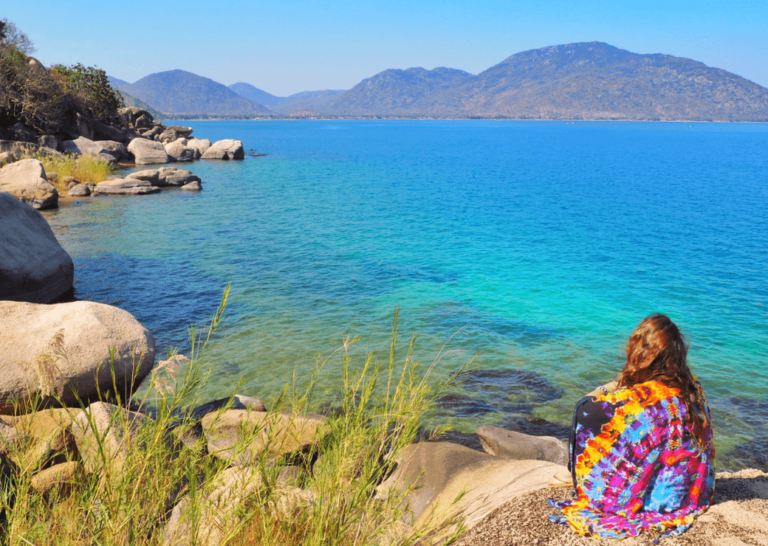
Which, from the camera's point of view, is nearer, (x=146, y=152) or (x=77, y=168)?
(x=77, y=168)

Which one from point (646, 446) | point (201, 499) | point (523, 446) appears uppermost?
point (201, 499)

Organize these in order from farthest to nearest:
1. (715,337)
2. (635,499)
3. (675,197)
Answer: (675,197) < (715,337) < (635,499)

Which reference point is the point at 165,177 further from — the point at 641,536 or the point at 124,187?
the point at 641,536

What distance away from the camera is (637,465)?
4.03 m

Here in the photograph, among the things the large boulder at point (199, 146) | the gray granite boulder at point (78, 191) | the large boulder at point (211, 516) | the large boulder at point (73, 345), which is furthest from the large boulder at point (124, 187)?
the large boulder at point (211, 516)

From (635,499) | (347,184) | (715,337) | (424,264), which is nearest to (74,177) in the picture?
(347,184)

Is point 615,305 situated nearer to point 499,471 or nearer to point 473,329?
point 473,329

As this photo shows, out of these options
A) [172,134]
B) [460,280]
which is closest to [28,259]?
[460,280]

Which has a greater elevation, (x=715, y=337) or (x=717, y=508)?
(x=717, y=508)

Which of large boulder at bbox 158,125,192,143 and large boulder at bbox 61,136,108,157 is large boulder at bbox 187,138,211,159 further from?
large boulder at bbox 61,136,108,157

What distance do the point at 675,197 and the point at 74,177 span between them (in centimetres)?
3667

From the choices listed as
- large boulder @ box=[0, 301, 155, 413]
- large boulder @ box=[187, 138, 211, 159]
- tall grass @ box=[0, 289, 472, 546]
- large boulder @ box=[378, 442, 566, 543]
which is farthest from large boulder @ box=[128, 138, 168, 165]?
tall grass @ box=[0, 289, 472, 546]

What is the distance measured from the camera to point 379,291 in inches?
616

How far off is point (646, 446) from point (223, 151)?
50.7m
